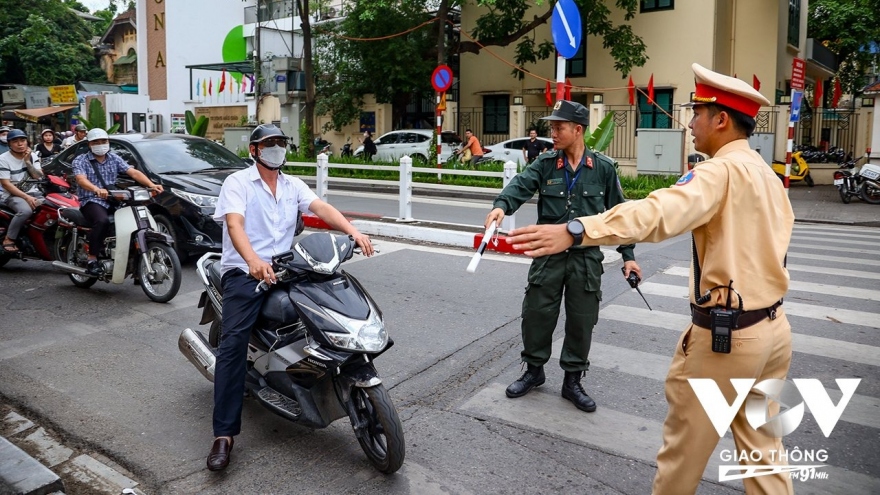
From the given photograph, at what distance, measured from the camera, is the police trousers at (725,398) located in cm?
265

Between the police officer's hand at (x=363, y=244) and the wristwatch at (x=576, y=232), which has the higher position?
the wristwatch at (x=576, y=232)

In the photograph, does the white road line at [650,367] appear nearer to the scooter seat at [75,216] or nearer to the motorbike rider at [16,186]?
the scooter seat at [75,216]

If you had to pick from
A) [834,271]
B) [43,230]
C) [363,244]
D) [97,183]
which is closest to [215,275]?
[363,244]

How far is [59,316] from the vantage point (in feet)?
23.1

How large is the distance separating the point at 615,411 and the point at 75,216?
6070 millimetres

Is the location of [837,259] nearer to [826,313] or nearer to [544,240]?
[826,313]

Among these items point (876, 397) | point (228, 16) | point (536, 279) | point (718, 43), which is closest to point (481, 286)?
point (536, 279)

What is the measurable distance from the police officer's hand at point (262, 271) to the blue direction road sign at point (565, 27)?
291 inches

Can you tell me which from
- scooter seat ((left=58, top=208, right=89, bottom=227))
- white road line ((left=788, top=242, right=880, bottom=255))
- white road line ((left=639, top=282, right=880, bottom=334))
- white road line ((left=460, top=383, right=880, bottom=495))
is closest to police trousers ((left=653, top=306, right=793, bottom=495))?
white road line ((left=460, top=383, right=880, bottom=495))

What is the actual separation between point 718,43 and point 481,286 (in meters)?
20.8

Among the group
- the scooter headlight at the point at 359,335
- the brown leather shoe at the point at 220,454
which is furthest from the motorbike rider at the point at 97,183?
the scooter headlight at the point at 359,335

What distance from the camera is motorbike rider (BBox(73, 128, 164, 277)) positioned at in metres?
7.67

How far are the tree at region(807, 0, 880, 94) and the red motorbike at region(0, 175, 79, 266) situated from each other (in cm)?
2098

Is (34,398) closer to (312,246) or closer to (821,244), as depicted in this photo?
(312,246)
